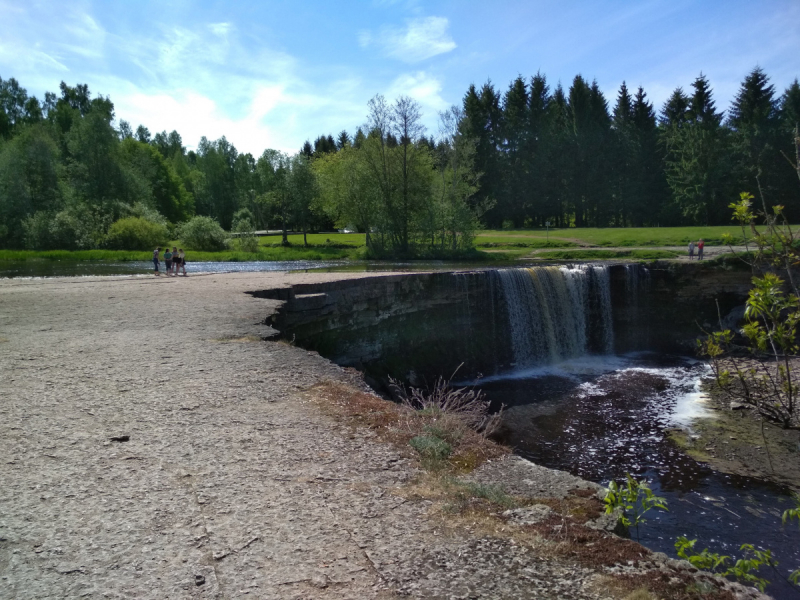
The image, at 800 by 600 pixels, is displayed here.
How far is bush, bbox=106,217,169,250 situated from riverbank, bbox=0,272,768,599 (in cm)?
3984

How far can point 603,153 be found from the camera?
187ft

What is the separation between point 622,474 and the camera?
32.4 feet

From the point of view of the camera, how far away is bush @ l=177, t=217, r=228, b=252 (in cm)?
4456

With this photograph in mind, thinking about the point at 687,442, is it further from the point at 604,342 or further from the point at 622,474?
the point at 604,342

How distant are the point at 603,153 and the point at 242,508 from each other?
6048 cm

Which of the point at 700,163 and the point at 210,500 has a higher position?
the point at 700,163

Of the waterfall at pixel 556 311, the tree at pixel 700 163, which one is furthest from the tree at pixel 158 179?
the tree at pixel 700 163

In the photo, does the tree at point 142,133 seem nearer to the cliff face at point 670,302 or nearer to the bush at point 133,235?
the bush at point 133,235

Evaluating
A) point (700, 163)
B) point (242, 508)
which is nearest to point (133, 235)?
point (242, 508)

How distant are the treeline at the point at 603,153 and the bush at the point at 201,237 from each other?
26.0 meters

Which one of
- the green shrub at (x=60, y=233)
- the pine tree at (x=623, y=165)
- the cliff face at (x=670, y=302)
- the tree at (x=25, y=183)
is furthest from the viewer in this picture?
the pine tree at (x=623, y=165)

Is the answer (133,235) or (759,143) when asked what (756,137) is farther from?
(133,235)

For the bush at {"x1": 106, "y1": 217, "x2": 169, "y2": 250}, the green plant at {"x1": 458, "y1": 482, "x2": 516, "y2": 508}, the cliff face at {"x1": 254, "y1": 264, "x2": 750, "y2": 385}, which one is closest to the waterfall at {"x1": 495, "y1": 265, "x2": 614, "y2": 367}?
the cliff face at {"x1": 254, "y1": 264, "x2": 750, "y2": 385}

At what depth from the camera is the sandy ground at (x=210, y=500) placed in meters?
2.97
